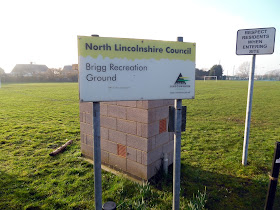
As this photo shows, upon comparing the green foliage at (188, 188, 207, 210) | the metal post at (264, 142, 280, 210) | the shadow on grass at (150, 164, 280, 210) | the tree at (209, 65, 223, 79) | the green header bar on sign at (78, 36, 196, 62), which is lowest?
the shadow on grass at (150, 164, 280, 210)

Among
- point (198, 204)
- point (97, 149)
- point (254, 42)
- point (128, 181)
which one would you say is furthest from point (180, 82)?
point (254, 42)

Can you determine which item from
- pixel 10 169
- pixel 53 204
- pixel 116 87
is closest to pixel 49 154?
pixel 10 169

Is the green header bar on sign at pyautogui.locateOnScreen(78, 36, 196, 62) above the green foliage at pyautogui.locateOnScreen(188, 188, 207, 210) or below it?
above

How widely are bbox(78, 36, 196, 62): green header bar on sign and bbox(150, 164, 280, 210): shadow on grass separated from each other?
221 centimetres

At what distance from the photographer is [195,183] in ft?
11.4

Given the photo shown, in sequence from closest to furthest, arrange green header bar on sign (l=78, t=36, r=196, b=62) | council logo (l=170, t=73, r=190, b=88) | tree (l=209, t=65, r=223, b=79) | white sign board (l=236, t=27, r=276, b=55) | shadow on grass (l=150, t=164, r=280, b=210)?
green header bar on sign (l=78, t=36, r=196, b=62) < council logo (l=170, t=73, r=190, b=88) < shadow on grass (l=150, t=164, r=280, b=210) < white sign board (l=236, t=27, r=276, b=55) < tree (l=209, t=65, r=223, b=79)

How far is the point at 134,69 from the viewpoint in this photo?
1.93m

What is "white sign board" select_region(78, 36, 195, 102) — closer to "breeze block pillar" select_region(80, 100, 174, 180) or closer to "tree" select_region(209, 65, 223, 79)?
"breeze block pillar" select_region(80, 100, 174, 180)

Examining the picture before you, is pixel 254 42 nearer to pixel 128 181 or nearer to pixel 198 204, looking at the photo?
pixel 198 204

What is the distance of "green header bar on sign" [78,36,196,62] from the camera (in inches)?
68.7

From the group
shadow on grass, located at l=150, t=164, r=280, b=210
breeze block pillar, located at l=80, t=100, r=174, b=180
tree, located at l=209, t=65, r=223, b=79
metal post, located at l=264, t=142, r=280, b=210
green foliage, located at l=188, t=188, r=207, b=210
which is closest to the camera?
metal post, located at l=264, t=142, r=280, b=210

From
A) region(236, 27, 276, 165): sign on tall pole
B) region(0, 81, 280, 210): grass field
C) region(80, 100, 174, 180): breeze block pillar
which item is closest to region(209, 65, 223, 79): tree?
region(0, 81, 280, 210): grass field

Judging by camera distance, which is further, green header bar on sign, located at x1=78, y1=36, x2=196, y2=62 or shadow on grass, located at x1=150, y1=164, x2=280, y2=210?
shadow on grass, located at x1=150, y1=164, x2=280, y2=210

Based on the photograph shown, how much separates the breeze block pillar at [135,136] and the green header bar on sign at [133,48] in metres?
1.28
